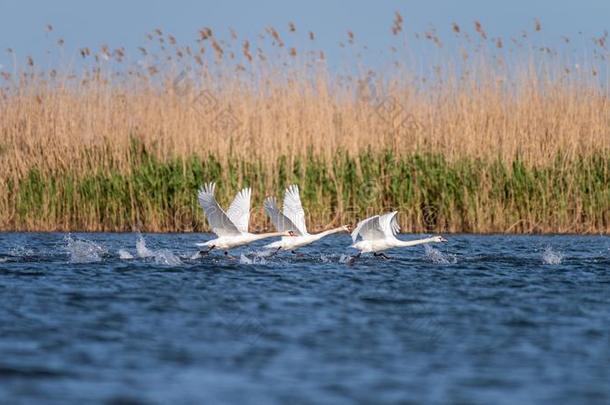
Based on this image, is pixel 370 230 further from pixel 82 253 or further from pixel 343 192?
pixel 343 192

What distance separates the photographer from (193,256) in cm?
1628

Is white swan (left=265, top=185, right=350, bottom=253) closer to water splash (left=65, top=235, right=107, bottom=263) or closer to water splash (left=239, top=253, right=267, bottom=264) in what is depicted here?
water splash (left=239, top=253, right=267, bottom=264)

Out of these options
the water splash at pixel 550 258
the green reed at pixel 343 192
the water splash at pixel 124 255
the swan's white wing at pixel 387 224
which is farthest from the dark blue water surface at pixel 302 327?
the green reed at pixel 343 192

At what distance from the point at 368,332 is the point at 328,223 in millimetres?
10485

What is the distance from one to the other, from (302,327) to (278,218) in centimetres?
564

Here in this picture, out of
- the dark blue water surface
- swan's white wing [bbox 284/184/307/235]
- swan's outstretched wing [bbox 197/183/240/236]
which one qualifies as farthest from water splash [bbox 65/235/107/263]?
swan's white wing [bbox 284/184/307/235]

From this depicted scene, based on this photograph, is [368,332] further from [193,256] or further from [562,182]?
[562,182]

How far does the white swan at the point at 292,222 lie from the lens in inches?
628

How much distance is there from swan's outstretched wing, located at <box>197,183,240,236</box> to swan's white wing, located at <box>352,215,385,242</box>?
148cm

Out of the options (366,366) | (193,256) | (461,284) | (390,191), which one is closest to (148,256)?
(193,256)

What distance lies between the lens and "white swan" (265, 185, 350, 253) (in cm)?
1595

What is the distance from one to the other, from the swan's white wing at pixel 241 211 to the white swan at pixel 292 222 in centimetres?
30

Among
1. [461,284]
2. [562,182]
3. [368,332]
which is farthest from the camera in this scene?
[562,182]

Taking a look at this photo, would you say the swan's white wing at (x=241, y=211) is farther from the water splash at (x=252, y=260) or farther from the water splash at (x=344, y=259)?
the water splash at (x=344, y=259)
